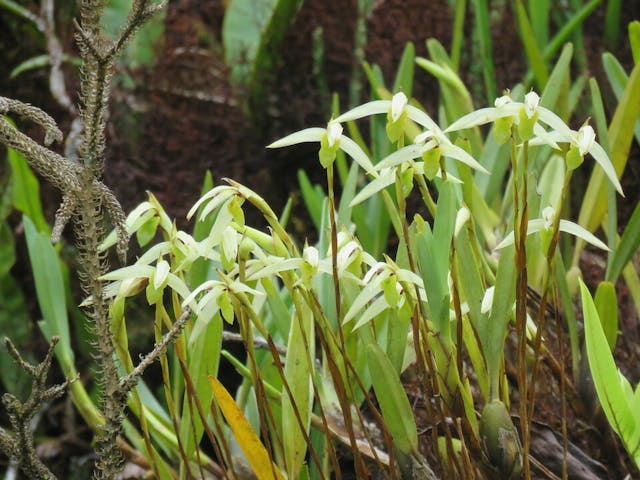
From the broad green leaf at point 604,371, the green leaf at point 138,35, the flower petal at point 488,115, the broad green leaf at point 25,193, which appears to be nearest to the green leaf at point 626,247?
the broad green leaf at point 604,371

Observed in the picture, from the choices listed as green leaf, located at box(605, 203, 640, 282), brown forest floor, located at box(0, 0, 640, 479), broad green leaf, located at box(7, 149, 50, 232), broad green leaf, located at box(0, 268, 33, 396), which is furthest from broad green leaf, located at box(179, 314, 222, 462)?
brown forest floor, located at box(0, 0, 640, 479)

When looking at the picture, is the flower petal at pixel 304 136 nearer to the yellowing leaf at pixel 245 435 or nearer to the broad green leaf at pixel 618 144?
the yellowing leaf at pixel 245 435

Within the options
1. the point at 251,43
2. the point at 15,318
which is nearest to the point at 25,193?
the point at 15,318

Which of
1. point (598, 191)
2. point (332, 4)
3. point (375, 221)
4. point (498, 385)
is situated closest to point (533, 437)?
point (498, 385)

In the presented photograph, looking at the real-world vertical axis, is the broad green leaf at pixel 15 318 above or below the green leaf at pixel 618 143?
below

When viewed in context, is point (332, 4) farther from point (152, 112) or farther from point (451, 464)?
point (451, 464)

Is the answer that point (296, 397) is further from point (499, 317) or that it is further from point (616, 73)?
point (616, 73)
